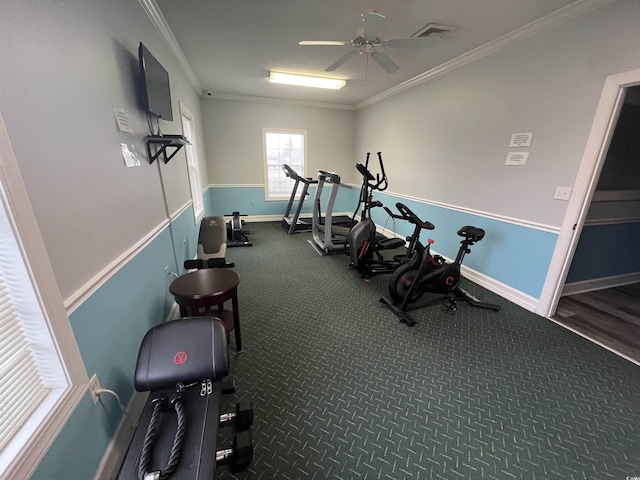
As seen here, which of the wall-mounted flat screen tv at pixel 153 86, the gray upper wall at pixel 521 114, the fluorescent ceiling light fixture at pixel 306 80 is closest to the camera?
the wall-mounted flat screen tv at pixel 153 86

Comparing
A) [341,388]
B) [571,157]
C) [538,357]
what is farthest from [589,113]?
[341,388]

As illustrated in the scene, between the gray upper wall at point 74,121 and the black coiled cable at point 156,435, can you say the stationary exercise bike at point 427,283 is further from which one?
the gray upper wall at point 74,121

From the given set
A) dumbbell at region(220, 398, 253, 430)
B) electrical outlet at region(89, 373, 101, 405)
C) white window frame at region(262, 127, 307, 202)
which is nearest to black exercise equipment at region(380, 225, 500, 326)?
dumbbell at region(220, 398, 253, 430)

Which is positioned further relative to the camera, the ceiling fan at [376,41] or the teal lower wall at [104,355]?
the ceiling fan at [376,41]

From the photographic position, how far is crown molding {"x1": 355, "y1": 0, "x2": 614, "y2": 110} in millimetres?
2051

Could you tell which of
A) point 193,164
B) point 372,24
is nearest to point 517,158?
point 372,24

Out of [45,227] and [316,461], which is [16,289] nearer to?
[45,227]

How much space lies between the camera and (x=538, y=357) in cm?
200

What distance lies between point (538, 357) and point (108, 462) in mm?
2801

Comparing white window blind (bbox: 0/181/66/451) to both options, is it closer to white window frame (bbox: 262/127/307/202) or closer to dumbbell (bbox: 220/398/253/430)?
dumbbell (bbox: 220/398/253/430)

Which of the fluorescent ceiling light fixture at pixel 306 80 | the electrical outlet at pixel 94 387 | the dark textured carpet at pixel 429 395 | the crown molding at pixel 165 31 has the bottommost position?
the dark textured carpet at pixel 429 395

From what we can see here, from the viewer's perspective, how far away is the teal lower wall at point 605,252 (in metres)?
2.83

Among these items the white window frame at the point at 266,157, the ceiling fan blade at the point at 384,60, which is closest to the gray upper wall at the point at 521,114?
the ceiling fan blade at the point at 384,60

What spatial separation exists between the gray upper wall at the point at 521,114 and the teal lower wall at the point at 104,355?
138 inches
